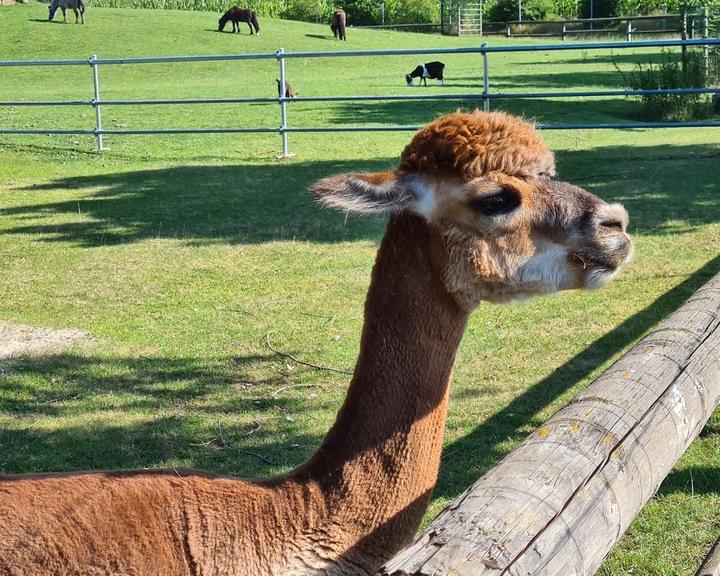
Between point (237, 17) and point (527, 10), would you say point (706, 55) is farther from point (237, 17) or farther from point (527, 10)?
point (527, 10)

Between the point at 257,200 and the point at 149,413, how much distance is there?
670 centimetres

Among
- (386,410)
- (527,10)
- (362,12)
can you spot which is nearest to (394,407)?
(386,410)

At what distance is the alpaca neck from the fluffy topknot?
0.64 ft

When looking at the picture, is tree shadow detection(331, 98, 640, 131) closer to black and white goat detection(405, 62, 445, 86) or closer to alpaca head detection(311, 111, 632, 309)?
black and white goat detection(405, 62, 445, 86)

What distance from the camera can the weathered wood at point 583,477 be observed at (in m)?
1.85

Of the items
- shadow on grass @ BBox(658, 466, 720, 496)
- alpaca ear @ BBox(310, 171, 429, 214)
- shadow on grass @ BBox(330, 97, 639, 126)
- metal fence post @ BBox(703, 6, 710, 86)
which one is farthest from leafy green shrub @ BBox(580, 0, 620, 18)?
alpaca ear @ BBox(310, 171, 429, 214)

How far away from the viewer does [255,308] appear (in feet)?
25.4

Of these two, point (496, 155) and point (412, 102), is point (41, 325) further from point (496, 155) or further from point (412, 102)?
point (412, 102)

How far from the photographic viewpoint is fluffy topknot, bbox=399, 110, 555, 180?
9.48ft

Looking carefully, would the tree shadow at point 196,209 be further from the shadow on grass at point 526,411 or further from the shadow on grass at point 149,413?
the shadow on grass at point 149,413

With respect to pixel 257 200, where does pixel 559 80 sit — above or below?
above

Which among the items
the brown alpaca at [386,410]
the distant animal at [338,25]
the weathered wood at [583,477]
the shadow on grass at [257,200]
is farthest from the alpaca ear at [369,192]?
the distant animal at [338,25]

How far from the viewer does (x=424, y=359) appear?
2.77 meters

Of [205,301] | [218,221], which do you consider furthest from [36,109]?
[205,301]
